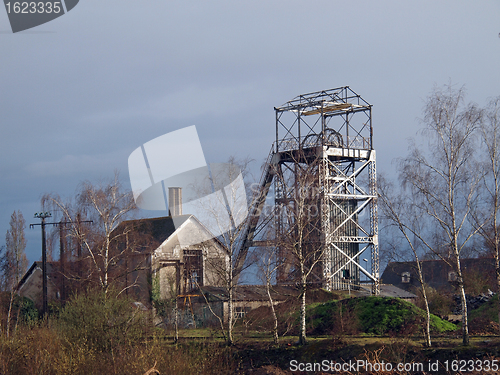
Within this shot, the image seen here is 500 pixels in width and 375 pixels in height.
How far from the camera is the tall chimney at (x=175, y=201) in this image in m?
45.5

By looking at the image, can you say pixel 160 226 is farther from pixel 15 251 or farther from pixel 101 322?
pixel 101 322

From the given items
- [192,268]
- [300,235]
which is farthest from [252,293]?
[300,235]

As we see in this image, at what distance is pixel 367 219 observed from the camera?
123 feet

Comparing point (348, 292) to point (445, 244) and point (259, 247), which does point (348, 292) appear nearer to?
point (259, 247)

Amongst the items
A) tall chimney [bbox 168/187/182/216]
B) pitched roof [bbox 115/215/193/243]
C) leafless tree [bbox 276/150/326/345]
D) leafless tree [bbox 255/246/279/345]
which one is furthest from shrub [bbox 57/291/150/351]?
tall chimney [bbox 168/187/182/216]

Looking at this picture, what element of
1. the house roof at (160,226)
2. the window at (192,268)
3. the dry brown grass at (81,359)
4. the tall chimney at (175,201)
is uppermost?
the tall chimney at (175,201)

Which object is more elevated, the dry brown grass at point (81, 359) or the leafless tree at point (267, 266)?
the leafless tree at point (267, 266)

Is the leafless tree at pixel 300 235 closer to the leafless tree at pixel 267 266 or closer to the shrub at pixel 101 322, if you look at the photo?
the leafless tree at pixel 267 266

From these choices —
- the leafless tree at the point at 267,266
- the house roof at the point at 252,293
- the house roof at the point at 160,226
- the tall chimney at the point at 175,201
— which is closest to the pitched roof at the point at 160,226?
the house roof at the point at 160,226

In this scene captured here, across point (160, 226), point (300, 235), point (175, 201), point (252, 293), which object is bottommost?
point (252, 293)

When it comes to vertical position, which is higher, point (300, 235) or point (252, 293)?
point (300, 235)

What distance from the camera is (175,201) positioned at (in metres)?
46.1

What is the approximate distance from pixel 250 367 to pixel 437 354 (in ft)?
25.3

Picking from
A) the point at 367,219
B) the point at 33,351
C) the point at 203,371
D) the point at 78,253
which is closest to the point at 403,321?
the point at 367,219
